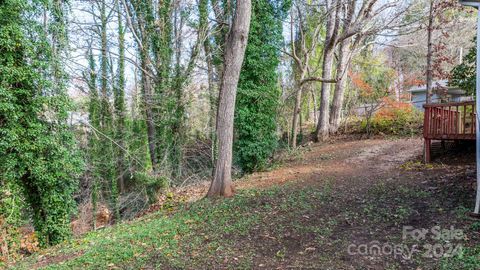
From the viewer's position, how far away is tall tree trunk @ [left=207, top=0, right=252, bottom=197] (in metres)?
5.91

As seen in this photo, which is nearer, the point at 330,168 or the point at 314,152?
the point at 330,168

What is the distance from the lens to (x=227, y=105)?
5988mm

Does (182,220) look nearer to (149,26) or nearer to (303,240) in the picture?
(303,240)

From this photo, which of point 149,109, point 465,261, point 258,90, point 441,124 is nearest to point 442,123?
point 441,124

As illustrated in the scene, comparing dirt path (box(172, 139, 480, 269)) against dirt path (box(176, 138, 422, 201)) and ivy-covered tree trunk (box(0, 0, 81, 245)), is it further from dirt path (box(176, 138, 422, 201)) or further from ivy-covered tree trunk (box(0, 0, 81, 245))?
ivy-covered tree trunk (box(0, 0, 81, 245))

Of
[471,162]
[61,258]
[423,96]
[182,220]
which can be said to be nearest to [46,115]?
[61,258]

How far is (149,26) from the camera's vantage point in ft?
32.2

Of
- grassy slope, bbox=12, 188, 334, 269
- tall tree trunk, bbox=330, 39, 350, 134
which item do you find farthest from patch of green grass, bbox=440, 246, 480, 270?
tall tree trunk, bbox=330, 39, 350, 134

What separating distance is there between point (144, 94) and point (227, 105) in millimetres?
4639

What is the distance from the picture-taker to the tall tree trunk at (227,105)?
5914 millimetres

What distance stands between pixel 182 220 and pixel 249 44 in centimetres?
566

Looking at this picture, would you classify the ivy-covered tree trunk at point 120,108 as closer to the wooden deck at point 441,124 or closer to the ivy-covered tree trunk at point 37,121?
the ivy-covered tree trunk at point 37,121

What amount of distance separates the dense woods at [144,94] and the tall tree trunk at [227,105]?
22mm

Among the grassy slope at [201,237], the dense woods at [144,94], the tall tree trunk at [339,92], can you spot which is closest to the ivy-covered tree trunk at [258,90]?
the dense woods at [144,94]
